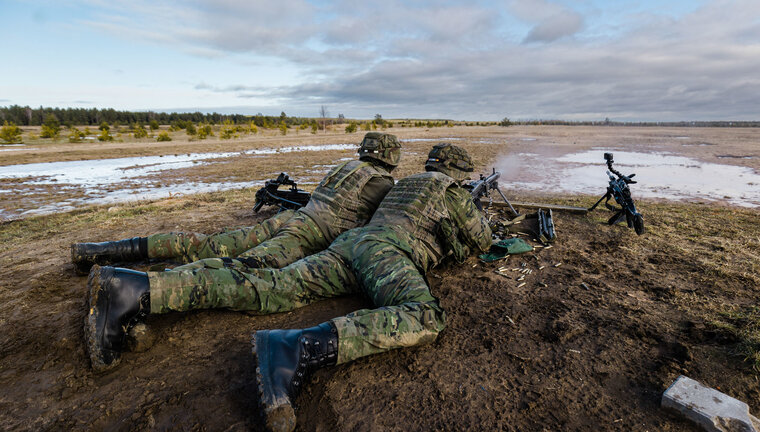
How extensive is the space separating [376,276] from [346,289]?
0.52 metres

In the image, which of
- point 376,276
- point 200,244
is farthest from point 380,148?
point 200,244

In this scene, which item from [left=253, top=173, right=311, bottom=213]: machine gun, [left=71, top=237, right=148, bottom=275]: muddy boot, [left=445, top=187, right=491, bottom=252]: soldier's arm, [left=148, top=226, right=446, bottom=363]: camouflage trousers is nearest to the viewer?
[left=148, top=226, right=446, bottom=363]: camouflage trousers

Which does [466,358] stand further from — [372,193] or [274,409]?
[372,193]

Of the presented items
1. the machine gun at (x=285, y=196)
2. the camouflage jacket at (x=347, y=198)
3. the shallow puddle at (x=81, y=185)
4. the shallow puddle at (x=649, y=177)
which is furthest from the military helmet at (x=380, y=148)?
the shallow puddle at (x=81, y=185)

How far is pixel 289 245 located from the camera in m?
4.24

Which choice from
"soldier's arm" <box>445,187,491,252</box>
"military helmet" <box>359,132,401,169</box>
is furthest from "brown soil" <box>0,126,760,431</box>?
"military helmet" <box>359,132,401,169</box>

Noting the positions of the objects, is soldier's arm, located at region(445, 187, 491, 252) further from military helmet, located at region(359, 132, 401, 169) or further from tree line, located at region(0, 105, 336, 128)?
tree line, located at region(0, 105, 336, 128)

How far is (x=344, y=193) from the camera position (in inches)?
177

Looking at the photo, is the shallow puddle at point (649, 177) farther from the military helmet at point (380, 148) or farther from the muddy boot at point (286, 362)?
the muddy boot at point (286, 362)

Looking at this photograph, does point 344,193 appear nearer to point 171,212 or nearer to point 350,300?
point 350,300

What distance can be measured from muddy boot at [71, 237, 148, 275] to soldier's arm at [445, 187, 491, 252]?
3631mm

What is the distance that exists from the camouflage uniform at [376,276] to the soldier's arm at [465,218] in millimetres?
12

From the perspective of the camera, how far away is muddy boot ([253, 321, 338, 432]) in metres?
2.10

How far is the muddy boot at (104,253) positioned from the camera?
410 cm
